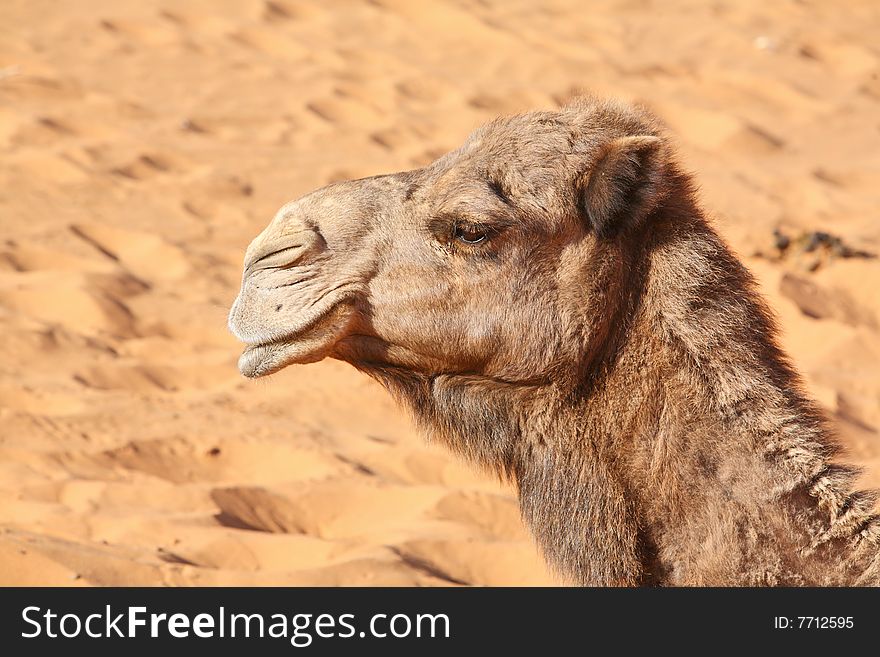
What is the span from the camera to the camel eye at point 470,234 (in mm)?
3492

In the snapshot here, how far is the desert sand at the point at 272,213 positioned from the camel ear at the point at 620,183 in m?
2.01

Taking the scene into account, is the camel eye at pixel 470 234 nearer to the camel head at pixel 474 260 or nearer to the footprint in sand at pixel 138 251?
the camel head at pixel 474 260

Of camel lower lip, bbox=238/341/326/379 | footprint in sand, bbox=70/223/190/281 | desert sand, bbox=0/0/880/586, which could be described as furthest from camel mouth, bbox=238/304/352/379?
footprint in sand, bbox=70/223/190/281

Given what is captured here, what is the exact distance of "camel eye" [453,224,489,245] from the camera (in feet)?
11.5

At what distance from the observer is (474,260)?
3.52 metres

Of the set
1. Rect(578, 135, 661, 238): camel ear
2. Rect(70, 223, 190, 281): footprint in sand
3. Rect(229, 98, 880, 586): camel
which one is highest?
Rect(578, 135, 661, 238): camel ear

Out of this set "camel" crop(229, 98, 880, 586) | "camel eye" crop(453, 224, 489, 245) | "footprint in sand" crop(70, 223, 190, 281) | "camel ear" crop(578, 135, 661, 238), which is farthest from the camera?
"footprint in sand" crop(70, 223, 190, 281)

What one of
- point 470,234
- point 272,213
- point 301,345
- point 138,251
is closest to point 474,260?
point 470,234

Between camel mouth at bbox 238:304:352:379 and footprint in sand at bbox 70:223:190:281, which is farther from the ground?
camel mouth at bbox 238:304:352:379

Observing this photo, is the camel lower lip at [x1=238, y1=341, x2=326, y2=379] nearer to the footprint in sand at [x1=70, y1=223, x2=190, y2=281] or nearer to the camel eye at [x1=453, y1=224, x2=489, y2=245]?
the camel eye at [x1=453, y1=224, x2=489, y2=245]

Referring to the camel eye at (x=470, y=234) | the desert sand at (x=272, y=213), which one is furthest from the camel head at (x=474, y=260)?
the desert sand at (x=272, y=213)

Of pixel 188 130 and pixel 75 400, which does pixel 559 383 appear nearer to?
pixel 75 400

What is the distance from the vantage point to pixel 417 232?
141 inches

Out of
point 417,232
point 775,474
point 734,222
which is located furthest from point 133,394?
point 734,222
